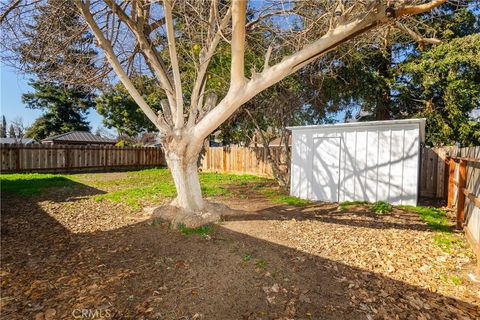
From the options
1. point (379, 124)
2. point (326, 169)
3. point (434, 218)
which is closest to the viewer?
point (434, 218)

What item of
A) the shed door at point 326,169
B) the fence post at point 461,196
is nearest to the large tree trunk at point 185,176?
the shed door at point 326,169

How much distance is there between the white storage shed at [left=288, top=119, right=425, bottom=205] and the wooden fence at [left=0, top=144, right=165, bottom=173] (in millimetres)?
11994

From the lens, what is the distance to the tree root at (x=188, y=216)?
4.45 m

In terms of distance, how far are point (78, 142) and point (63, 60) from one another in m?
18.2

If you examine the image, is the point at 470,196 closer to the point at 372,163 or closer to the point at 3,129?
the point at 372,163

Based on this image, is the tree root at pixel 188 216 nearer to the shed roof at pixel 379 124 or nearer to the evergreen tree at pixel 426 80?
the shed roof at pixel 379 124

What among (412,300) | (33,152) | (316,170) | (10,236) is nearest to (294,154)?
(316,170)

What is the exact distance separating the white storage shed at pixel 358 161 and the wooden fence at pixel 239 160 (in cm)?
313

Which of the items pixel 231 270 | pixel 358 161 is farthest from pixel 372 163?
pixel 231 270

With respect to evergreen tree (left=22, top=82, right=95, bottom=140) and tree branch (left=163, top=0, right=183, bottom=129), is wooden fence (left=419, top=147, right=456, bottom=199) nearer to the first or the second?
tree branch (left=163, top=0, right=183, bottom=129)

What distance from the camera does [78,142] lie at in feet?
70.2

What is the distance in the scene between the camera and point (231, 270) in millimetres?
3133

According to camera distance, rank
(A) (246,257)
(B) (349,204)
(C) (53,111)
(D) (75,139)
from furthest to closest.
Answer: (C) (53,111) < (D) (75,139) < (B) (349,204) < (A) (246,257)

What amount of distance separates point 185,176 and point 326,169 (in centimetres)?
473
